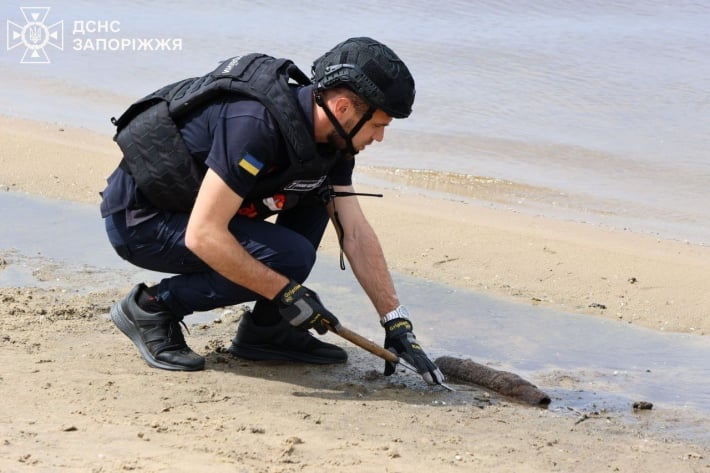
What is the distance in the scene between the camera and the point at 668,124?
32.0ft

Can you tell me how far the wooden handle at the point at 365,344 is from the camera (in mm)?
4074

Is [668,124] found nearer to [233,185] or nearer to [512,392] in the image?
[512,392]

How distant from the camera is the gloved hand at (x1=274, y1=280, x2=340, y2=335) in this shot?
3961 millimetres

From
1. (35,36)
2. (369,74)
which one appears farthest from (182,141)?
(35,36)

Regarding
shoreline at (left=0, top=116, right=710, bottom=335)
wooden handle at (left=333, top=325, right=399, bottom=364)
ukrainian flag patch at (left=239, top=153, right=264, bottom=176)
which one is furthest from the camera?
shoreline at (left=0, top=116, right=710, bottom=335)

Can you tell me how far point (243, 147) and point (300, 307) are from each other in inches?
25.2

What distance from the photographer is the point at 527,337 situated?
16.4 ft

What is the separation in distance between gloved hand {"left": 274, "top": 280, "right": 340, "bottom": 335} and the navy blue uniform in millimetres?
154

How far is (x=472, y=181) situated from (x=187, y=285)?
441 centimetres

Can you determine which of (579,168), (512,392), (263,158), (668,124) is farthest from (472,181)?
(263,158)

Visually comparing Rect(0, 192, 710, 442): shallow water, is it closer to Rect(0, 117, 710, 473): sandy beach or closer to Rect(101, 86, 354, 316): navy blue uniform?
Rect(0, 117, 710, 473): sandy beach

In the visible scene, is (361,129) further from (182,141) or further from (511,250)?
(511,250)

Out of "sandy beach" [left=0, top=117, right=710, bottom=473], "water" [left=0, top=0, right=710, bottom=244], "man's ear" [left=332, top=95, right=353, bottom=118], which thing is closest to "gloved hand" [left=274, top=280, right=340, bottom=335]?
"sandy beach" [left=0, top=117, right=710, bottom=473]

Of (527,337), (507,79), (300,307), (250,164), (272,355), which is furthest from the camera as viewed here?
(507,79)
